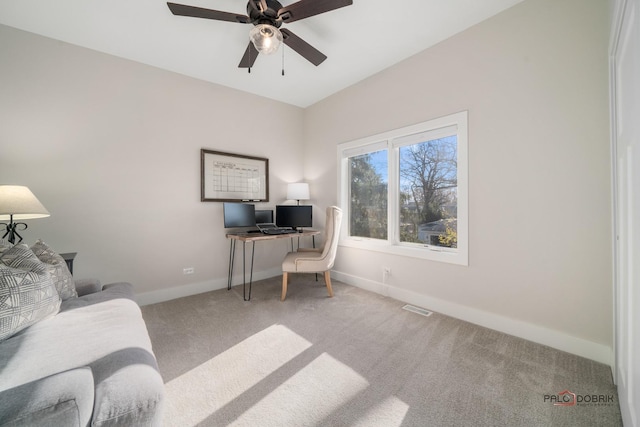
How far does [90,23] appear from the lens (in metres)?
2.17

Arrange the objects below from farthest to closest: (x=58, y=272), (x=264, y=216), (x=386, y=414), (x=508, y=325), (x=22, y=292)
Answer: (x=264, y=216) < (x=508, y=325) < (x=58, y=272) < (x=386, y=414) < (x=22, y=292)

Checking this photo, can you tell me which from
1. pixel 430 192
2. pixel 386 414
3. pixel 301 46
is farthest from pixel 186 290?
pixel 430 192

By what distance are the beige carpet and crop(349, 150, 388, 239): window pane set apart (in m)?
1.14

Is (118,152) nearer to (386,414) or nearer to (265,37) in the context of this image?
(265,37)

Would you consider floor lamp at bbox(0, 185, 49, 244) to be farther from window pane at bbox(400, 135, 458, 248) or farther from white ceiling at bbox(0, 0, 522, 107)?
window pane at bbox(400, 135, 458, 248)

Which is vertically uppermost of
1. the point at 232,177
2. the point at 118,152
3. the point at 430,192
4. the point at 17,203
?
the point at 118,152

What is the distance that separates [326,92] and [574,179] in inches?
114

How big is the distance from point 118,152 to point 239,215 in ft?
4.65

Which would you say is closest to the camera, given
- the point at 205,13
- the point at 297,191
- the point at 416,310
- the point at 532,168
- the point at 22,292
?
the point at 22,292

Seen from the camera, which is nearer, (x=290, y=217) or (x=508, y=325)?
(x=508, y=325)

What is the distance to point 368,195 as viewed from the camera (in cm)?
337

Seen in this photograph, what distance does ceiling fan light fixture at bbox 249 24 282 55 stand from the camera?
1.72 meters

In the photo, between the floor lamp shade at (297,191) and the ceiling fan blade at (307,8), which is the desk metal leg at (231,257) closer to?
the floor lamp shade at (297,191)

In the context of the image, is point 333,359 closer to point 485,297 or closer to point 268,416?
point 268,416
